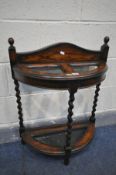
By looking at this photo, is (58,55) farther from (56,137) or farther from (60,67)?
(56,137)

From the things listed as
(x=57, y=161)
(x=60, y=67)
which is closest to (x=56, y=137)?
(x=57, y=161)

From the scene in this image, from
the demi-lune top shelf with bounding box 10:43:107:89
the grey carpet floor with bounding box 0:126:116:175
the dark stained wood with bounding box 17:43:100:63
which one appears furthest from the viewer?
the grey carpet floor with bounding box 0:126:116:175

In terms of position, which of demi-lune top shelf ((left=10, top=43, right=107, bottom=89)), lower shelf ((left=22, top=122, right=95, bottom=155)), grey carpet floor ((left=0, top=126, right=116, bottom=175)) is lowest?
grey carpet floor ((left=0, top=126, right=116, bottom=175))

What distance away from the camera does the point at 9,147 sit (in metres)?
1.37

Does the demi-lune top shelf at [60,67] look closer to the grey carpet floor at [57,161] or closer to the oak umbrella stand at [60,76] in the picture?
the oak umbrella stand at [60,76]

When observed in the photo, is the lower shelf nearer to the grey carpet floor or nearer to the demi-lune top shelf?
the grey carpet floor

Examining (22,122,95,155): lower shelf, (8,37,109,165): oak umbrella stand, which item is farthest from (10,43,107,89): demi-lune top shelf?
(22,122,95,155): lower shelf

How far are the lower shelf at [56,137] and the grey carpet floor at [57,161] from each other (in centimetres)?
10

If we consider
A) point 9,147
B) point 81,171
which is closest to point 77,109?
point 81,171

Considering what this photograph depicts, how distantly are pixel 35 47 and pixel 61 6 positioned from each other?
0.29 metres

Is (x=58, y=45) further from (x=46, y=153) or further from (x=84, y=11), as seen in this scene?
(x=46, y=153)

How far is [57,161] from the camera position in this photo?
1.26 m

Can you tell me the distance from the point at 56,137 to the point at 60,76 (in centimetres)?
63

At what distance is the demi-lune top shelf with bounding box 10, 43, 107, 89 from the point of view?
0.90m
